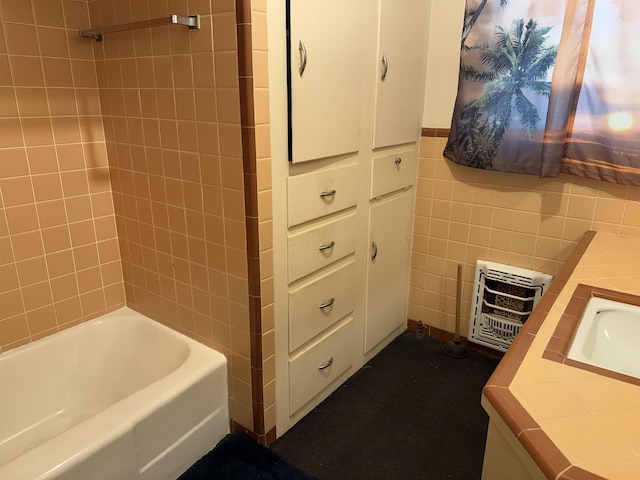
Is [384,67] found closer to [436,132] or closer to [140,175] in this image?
[436,132]

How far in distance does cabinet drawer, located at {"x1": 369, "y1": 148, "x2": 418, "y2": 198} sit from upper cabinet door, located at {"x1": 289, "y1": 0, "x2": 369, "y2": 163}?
267 mm

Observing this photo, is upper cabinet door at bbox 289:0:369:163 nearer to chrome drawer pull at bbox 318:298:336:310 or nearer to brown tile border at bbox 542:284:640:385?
chrome drawer pull at bbox 318:298:336:310

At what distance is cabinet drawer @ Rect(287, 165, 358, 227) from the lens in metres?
1.56

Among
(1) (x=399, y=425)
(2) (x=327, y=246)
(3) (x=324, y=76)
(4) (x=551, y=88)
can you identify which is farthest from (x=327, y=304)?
(4) (x=551, y=88)

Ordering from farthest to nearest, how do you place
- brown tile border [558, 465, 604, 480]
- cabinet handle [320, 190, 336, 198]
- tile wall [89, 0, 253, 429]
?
cabinet handle [320, 190, 336, 198]
tile wall [89, 0, 253, 429]
brown tile border [558, 465, 604, 480]

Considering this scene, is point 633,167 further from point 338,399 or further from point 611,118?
point 338,399

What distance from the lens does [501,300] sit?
2168 millimetres

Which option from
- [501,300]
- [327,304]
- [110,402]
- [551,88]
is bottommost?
[110,402]

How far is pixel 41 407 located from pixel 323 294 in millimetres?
1147

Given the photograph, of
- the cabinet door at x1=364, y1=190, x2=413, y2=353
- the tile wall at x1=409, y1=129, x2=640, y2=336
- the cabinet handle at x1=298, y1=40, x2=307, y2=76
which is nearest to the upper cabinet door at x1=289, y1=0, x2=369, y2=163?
the cabinet handle at x1=298, y1=40, x2=307, y2=76

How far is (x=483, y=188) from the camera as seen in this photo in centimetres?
215

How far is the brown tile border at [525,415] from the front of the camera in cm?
68

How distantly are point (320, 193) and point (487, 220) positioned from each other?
95 centimetres

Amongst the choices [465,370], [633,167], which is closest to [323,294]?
[465,370]
